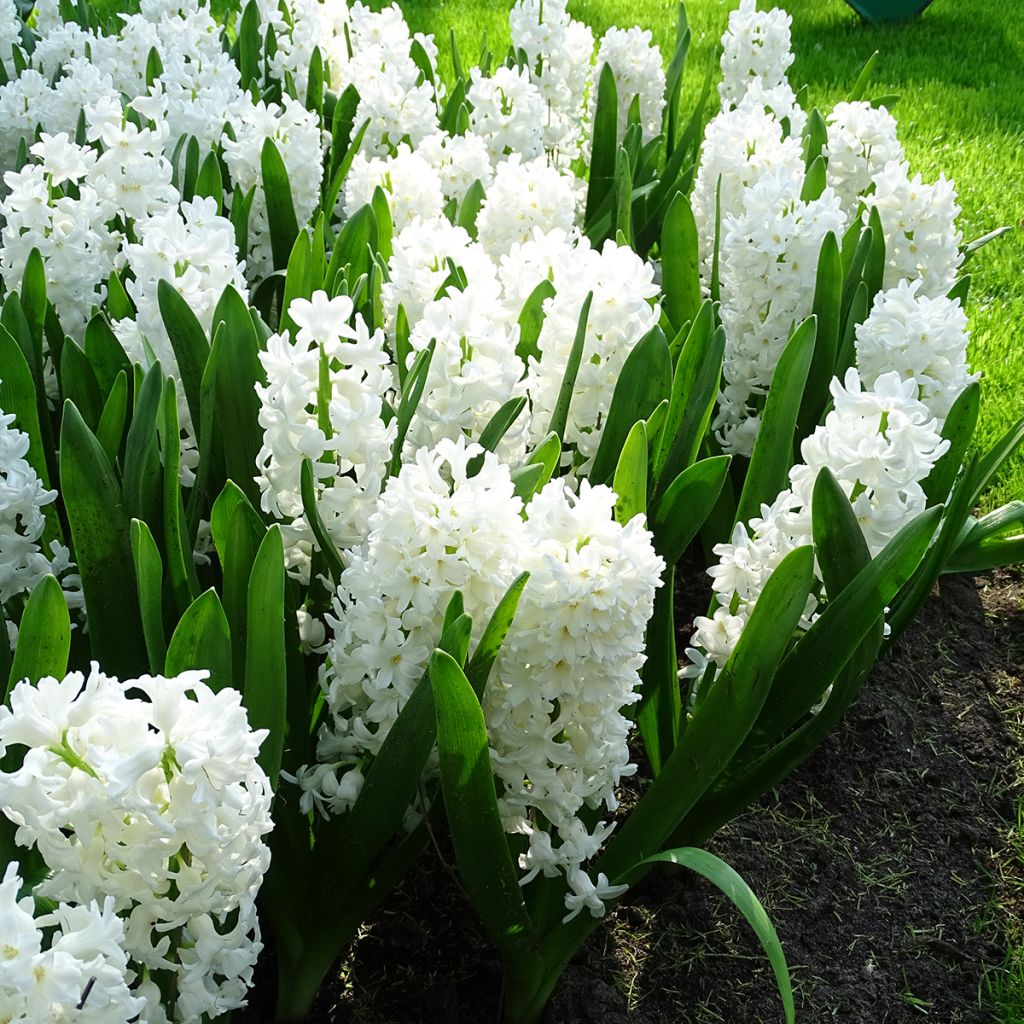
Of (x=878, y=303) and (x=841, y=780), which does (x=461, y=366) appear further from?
(x=841, y=780)

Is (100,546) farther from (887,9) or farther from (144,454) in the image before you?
(887,9)

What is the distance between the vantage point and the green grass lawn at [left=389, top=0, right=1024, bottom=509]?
413 cm

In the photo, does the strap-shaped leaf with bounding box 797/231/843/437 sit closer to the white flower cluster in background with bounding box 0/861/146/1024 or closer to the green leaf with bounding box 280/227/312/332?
the green leaf with bounding box 280/227/312/332

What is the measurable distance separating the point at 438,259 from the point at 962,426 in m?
1.01

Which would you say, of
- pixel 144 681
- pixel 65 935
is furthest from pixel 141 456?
pixel 65 935

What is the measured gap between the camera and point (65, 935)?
1.03 meters

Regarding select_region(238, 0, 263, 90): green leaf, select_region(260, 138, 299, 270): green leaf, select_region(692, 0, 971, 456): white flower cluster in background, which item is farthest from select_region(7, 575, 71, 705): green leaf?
select_region(238, 0, 263, 90): green leaf

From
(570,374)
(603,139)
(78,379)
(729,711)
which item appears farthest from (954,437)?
(603,139)

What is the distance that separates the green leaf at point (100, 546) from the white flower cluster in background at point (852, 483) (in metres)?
0.88

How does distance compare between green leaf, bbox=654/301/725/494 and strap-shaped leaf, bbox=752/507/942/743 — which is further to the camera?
green leaf, bbox=654/301/725/494

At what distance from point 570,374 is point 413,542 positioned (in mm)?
675

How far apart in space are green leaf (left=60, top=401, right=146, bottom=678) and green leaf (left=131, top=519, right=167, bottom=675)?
181 mm

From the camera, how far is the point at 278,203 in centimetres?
289

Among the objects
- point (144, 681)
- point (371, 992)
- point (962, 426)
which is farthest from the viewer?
point (962, 426)
